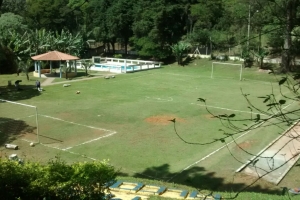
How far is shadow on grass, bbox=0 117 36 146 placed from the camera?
1475cm

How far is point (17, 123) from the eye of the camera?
16.9m

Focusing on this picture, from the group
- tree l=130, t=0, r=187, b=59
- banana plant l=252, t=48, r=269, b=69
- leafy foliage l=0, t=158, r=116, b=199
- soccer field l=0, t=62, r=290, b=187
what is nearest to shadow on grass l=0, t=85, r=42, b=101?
soccer field l=0, t=62, r=290, b=187

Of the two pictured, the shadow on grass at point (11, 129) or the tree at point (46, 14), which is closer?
the shadow on grass at point (11, 129)

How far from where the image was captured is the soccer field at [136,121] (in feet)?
42.1

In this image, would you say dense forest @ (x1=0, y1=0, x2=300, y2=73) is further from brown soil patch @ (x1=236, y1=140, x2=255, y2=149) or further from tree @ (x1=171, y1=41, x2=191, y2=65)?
brown soil patch @ (x1=236, y1=140, x2=255, y2=149)

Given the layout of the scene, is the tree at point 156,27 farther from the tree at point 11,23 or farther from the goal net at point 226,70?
the tree at point 11,23

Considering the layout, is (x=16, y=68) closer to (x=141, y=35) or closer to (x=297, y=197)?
(x=141, y=35)

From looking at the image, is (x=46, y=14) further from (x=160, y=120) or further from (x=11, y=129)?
(x=160, y=120)

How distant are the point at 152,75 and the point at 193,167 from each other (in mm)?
21343

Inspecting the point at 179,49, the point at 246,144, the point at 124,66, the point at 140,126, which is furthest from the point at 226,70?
the point at 246,144

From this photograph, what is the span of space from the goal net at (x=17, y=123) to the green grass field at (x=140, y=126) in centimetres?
4

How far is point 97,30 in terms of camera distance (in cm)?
4528

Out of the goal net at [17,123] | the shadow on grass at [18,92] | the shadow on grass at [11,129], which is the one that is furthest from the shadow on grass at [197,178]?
the shadow on grass at [18,92]

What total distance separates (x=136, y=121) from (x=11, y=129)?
5675 millimetres
